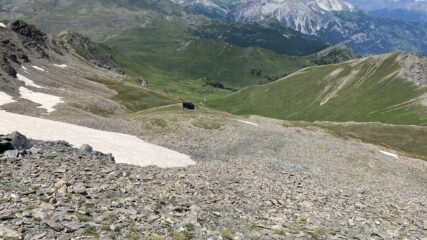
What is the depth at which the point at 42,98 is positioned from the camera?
4390 inches

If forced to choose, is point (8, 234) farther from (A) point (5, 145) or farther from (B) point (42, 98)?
(B) point (42, 98)

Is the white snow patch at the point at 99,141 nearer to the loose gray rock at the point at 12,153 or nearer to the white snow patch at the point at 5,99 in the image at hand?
the loose gray rock at the point at 12,153

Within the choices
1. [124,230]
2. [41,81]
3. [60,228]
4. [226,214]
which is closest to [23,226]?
[60,228]

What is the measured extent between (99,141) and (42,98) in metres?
67.1

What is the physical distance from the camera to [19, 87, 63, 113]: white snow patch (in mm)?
99012

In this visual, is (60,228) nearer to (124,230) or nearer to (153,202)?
(124,230)

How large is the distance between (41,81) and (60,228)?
143 metres

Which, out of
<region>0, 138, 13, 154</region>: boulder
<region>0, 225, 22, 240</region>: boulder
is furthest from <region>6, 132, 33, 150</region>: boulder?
<region>0, 225, 22, 240</region>: boulder

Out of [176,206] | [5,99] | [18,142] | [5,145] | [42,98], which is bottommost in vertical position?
[42,98]

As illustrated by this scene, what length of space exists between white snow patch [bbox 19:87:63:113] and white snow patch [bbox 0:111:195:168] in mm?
40009

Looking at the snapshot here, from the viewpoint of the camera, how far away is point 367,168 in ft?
209

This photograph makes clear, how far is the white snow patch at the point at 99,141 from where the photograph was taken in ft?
156

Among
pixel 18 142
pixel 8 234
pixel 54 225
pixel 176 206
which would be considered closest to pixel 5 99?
pixel 18 142

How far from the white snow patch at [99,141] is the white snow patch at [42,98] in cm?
4001
